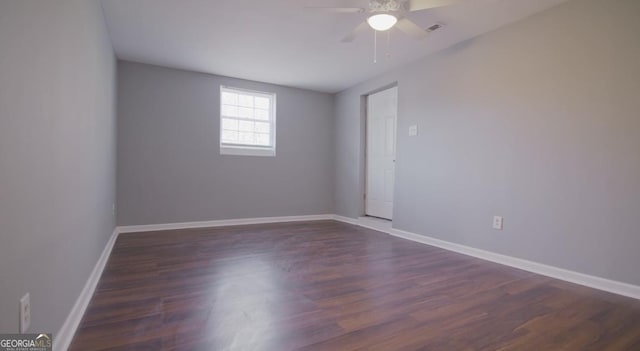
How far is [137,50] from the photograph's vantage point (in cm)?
362

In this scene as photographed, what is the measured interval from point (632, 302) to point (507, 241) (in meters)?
0.92

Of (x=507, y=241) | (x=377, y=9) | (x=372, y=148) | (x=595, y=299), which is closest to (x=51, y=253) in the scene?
(x=377, y=9)

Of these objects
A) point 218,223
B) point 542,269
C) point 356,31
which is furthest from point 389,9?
point 218,223

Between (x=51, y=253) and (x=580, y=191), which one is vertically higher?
(x=580, y=191)

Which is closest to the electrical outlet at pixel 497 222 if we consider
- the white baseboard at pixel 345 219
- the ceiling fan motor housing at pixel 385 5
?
the ceiling fan motor housing at pixel 385 5

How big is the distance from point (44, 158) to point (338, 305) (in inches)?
63.1

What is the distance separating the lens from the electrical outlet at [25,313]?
38.1 inches

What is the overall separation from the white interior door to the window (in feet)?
5.30

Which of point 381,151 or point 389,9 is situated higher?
point 389,9

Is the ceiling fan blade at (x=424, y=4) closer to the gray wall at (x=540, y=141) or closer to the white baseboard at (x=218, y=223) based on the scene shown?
the gray wall at (x=540, y=141)

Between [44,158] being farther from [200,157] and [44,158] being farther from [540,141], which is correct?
[200,157]

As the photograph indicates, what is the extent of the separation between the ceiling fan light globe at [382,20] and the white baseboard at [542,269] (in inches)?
91.4

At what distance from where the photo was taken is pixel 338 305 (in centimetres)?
185

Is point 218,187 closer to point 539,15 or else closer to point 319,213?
point 319,213
